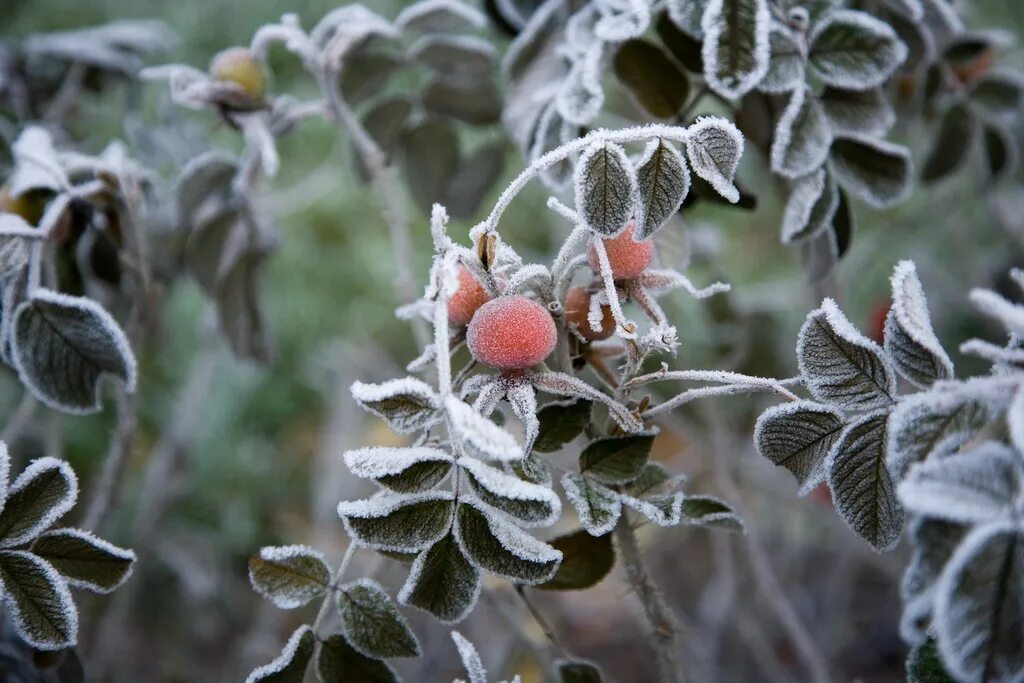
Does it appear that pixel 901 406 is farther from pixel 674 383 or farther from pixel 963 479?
pixel 674 383

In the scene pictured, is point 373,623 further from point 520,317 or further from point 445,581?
point 520,317

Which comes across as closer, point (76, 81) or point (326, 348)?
point (76, 81)

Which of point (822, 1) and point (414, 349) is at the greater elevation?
point (822, 1)

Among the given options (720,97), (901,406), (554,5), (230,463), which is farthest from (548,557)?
(230,463)

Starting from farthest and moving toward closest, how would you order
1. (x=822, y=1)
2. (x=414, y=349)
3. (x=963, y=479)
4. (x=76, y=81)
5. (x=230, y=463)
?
1. (x=414, y=349)
2. (x=230, y=463)
3. (x=76, y=81)
4. (x=822, y=1)
5. (x=963, y=479)

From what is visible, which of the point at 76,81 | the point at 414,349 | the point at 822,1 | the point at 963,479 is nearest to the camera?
the point at 963,479

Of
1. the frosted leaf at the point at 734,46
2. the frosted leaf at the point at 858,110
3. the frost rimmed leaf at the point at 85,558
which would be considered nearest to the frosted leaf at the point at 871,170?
the frosted leaf at the point at 858,110

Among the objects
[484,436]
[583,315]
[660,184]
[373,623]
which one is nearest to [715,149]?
[660,184]

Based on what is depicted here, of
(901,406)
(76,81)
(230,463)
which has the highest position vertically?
(901,406)
